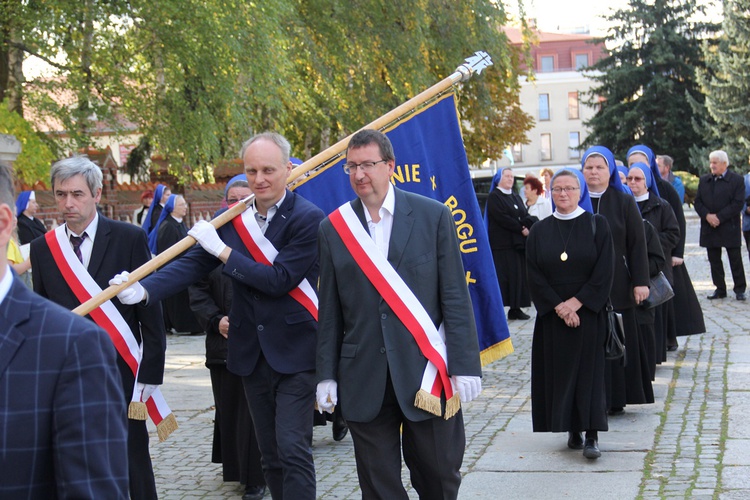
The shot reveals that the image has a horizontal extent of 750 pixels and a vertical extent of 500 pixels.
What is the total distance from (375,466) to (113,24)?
13.8m

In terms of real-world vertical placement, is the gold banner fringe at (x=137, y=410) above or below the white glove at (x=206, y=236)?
below

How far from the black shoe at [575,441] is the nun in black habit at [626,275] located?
2.49ft

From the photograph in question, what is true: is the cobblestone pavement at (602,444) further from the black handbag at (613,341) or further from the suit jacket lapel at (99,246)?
the suit jacket lapel at (99,246)

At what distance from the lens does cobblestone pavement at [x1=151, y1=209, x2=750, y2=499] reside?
20.9 feet

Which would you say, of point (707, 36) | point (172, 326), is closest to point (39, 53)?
point (172, 326)

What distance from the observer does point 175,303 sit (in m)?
Result: 15.1

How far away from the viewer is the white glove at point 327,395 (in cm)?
470

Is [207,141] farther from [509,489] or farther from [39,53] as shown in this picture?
[509,489]

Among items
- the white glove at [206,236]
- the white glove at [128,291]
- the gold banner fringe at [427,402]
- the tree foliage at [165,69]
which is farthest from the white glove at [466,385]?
the tree foliage at [165,69]

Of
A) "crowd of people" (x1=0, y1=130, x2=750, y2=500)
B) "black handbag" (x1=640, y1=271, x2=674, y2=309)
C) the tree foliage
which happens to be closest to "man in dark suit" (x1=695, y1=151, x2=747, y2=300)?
the tree foliage

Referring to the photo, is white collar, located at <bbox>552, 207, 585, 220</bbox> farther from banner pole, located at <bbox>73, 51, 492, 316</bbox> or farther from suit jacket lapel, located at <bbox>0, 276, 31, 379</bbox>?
suit jacket lapel, located at <bbox>0, 276, 31, 379</bbox>

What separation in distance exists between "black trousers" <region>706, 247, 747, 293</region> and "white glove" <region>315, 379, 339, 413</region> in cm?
1250

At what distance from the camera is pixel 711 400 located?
342 inches

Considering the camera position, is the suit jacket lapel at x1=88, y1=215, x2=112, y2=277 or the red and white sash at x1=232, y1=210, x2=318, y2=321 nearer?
the suit jacket lapel at x1=88, y1=215, x2=112, y2=277
